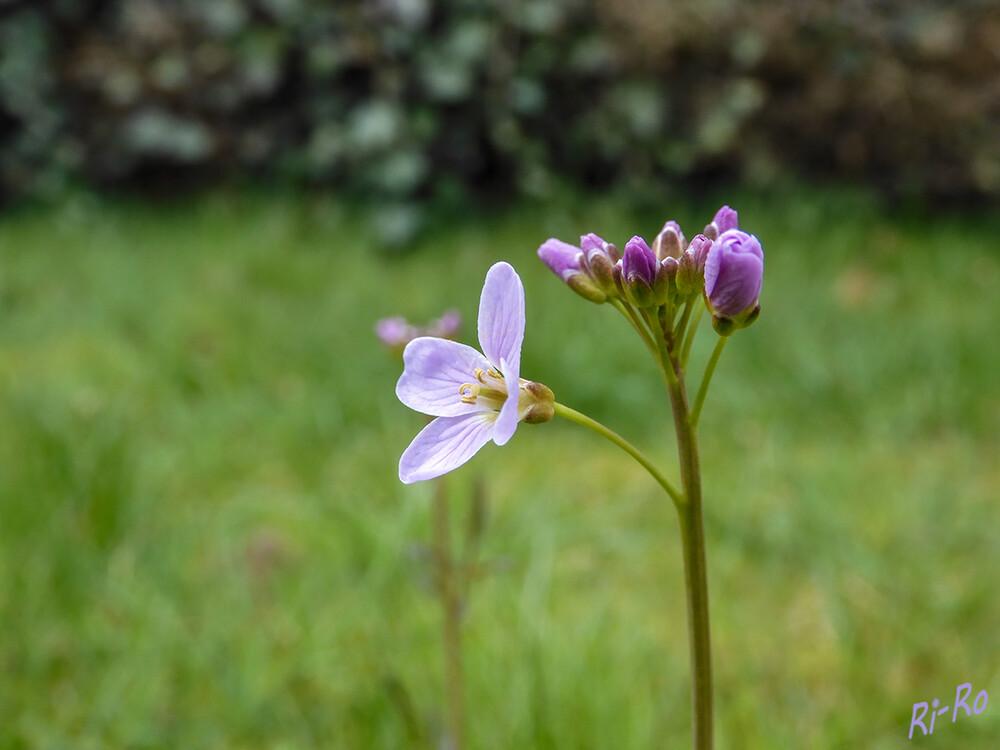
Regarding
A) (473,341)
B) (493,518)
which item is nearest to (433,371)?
(493,518)

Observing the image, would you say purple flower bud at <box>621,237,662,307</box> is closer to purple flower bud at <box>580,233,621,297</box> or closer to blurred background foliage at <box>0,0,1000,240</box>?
purple flower bud at <box>580,233,621,297</box>

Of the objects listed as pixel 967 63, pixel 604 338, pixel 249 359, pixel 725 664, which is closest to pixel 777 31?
pixel 967 63

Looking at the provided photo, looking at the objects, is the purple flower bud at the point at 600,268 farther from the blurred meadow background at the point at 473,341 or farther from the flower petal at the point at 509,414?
the blurred meadow background at the point at 473,341

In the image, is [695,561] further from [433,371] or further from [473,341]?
[473,341]

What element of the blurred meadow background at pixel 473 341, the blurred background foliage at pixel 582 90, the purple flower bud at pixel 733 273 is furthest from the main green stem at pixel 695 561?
the blurred background foliage at pixel 582 90

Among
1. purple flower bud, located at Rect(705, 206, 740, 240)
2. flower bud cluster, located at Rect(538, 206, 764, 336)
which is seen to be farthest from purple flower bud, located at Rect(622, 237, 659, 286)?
purple flower bud, located at Rect(705, 206, 740, 240)

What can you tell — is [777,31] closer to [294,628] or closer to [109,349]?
[109,349]
